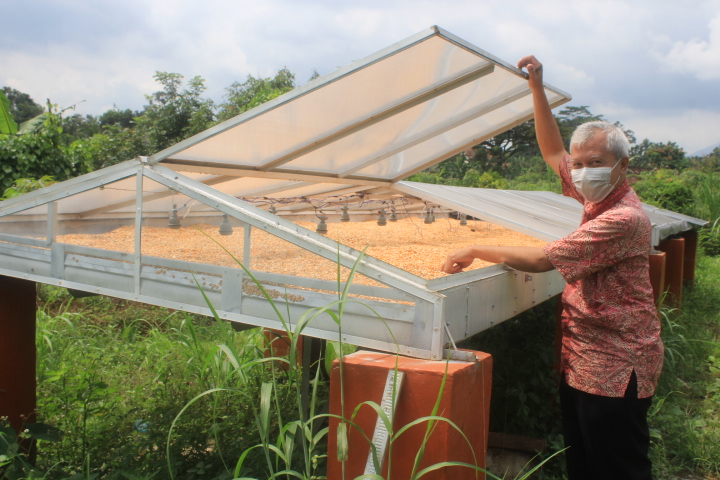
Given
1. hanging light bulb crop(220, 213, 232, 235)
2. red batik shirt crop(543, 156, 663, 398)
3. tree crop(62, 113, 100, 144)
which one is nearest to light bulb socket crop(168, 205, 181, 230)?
hanging light bulb crop(220, 213, 232, 235)

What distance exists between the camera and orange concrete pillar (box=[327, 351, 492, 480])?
169cm

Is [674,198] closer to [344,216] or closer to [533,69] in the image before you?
[344,216]

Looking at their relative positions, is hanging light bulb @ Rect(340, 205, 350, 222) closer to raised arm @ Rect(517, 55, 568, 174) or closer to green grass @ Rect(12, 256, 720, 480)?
green grass @ Rect(12, 256, 720, 480)

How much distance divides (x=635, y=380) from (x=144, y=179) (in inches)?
81.3

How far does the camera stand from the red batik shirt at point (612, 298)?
76.8 inches

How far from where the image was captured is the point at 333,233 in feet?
12.1

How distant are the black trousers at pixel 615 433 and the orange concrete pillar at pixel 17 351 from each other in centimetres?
278

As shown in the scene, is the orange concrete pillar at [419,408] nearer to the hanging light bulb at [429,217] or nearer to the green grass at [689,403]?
the green grass at [689,403]

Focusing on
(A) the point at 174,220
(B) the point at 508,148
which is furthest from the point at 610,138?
(B) the point at 508,148

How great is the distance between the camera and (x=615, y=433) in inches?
82.4

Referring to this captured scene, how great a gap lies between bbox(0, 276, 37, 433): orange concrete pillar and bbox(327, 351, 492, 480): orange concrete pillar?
7.11ft

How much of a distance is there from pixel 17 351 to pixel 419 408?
8.21ft

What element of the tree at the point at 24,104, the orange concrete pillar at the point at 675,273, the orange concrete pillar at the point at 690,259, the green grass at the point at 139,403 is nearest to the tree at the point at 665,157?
the orange concrete pillar at the point at 690,259

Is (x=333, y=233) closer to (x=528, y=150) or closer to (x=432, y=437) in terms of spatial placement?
(x=432, y=437)
